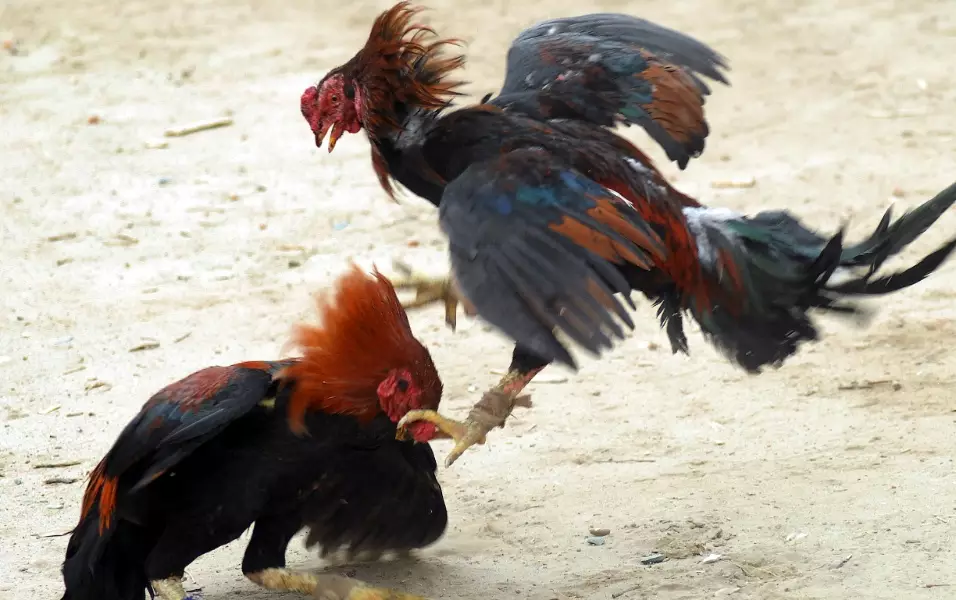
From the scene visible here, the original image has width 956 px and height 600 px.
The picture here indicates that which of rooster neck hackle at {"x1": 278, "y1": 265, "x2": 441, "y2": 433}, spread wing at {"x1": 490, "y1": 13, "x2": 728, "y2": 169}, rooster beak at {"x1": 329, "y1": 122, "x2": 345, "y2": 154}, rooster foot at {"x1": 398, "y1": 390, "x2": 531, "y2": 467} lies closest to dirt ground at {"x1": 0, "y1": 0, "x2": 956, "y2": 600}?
rooster foot at {"x1": 398, "y1": 390, "x2": 531, "y2": 467}

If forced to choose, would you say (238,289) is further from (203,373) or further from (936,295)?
(936,295)

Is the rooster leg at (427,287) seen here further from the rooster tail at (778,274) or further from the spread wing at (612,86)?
the rooster tail at (778,274)

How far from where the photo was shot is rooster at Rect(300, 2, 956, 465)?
9.77 feet

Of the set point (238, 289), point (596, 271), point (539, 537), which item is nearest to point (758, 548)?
point (539, 537)

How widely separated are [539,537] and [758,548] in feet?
2.26

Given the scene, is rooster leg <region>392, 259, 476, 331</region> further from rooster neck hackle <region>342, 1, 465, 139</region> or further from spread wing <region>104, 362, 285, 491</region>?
spread wing <region>104, 362, 285, 491</region>

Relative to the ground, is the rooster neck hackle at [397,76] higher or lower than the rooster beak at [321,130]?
higher

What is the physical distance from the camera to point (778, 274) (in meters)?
3.55

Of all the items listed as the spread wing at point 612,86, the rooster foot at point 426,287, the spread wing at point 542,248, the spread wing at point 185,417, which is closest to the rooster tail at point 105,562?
the spread wing at point 185,417

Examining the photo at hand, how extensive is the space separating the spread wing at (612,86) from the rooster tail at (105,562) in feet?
5.56

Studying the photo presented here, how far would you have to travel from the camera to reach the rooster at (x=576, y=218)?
9.77 ft

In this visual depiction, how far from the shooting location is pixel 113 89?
848cm

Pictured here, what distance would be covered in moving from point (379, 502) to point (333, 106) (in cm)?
A: 122

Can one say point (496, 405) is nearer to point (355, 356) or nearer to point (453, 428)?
point (453, 428)
